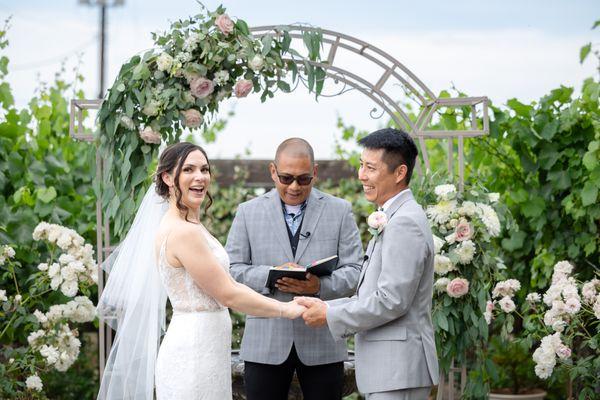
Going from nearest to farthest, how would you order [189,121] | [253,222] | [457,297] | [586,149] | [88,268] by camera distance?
[253,222]
[189,121]
[457,297]
[88,268]
[586,149]

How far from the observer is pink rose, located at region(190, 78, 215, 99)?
190 inches

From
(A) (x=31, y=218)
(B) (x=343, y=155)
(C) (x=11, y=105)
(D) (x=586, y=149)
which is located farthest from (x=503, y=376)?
(C) (x=11, y=105)

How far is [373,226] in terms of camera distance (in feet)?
11.5

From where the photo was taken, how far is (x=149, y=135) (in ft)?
15.8

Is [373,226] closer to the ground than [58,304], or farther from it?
farther from it

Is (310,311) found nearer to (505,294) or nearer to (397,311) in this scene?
(397,311)

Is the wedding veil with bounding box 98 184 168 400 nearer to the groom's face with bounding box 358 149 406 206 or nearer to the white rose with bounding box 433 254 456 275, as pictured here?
the groom's face with bounding box 358 149 406 206

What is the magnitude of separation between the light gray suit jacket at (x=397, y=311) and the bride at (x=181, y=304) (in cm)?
49

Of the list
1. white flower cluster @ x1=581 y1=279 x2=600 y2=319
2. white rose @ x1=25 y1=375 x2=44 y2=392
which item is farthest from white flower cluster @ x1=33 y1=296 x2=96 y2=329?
white flower cluster @ x1=581 y1=279 x2=600 y2=319

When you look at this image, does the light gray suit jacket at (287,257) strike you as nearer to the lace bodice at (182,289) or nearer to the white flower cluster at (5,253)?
the lace bodice at (182,289)

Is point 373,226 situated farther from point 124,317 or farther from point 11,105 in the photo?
point 11,105

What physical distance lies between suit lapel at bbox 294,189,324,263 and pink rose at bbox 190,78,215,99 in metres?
0.91

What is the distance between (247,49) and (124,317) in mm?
1746

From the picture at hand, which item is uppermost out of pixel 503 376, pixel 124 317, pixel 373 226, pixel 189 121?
pixel 189 121
